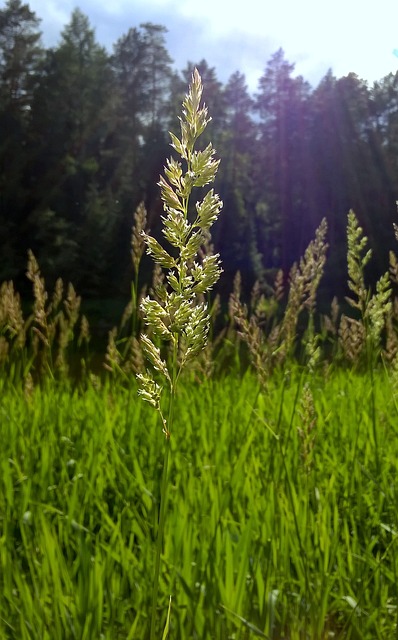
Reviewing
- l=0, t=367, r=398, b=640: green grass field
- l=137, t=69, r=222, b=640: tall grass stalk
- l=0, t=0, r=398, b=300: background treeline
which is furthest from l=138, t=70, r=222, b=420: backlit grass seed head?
l=0, t=0, r=398, b=300: background treeline

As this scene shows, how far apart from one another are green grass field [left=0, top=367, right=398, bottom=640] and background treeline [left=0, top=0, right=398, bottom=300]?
23.2 m

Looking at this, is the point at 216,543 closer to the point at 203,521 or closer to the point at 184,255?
the point at 203,521

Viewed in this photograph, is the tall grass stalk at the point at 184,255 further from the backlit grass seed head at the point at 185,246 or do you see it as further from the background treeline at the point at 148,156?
the background treeline at the point at 148,156

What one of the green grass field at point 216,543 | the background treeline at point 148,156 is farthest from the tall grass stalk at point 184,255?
the background treeline at point 148,156

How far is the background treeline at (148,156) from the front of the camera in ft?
91.1

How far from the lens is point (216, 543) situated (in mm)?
1477

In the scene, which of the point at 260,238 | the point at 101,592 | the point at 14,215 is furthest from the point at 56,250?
the point at 101,592

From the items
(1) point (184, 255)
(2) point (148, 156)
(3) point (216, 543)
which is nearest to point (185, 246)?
(1) point (184, 255)

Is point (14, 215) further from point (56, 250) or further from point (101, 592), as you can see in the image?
point (101, 592)

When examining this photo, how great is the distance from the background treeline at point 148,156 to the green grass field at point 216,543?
23179mm

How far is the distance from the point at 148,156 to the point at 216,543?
30510 millimetres

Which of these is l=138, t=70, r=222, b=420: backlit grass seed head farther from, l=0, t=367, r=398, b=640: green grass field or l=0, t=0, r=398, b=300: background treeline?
l=0, t=0, r=398, b=300: background treeline

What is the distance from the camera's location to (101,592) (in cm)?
131

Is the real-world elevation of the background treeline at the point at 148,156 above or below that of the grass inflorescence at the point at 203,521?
above
